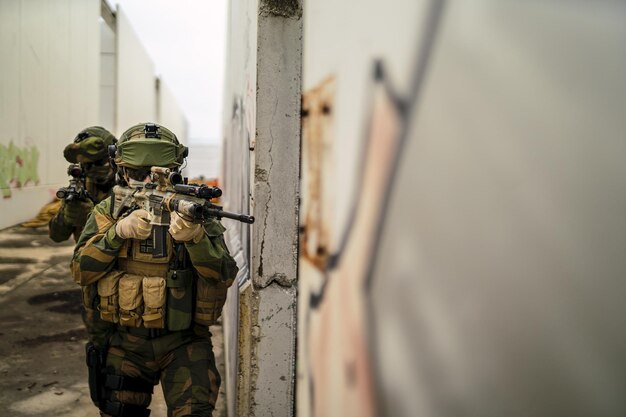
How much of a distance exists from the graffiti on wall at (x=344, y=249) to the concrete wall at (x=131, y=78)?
18016 millimetres

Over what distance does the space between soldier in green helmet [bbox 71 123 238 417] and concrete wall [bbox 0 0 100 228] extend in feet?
25.6

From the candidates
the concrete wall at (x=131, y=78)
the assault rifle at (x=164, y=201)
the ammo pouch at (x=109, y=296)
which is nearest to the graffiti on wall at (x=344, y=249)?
the assault rifle at (x=164, y=201)

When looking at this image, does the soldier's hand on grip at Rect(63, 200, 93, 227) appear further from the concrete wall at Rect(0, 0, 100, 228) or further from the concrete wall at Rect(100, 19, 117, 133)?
the concrete wall at Rect(100, 19, 117, 133)

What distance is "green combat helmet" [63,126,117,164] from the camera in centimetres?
366

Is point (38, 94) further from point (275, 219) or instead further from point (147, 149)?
point (275, 219)

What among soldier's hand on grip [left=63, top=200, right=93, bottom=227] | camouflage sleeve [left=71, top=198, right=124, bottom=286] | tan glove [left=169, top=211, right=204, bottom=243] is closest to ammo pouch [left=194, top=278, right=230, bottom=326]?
tan glove [left=169, top=211, right=204, bottom=243]

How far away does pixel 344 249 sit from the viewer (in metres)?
1.42

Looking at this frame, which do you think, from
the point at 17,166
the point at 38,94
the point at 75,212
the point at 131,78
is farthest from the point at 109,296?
the point at 131,78

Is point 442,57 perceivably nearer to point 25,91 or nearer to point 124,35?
point 25,91

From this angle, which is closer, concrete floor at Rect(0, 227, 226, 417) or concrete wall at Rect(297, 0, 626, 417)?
concrete wall at Rect(297, 0, 626, 417)

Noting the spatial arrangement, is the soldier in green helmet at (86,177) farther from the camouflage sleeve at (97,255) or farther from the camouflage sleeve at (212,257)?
the camouflage sleeve at (212,257)

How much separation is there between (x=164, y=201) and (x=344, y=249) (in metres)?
1.09

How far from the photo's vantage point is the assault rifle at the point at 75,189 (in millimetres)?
3510

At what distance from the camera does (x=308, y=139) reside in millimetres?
2096
